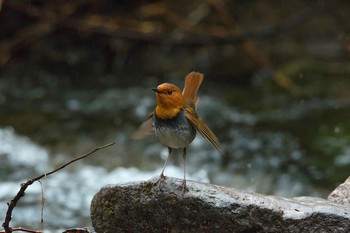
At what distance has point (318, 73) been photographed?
10047 mm

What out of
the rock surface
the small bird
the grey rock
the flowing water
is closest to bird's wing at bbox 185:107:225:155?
the small bird

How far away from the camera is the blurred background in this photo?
23.7ft

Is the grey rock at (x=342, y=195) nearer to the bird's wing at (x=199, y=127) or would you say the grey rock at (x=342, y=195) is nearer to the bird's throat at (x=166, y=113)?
the bird's wing at (x=199, y=127)

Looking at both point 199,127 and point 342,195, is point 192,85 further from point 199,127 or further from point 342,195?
point 342,195

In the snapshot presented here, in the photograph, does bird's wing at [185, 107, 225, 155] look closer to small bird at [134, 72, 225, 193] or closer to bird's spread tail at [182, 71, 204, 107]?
small bird at [134, 72, 225, 193]

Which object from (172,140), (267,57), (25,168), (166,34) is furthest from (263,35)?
(172,140)

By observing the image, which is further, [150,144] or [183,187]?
[150,144]

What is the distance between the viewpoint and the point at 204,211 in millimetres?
3668

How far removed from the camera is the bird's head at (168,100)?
3863 mm

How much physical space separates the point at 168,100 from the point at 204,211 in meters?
0.66

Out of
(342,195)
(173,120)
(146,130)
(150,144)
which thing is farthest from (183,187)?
(150,144)

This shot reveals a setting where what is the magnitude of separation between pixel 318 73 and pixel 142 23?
275 centimetres

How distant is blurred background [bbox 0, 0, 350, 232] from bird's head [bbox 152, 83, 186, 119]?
2.49m

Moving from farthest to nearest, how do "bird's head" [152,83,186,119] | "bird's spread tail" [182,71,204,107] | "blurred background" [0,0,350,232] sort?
"blurred background" [0,0,350,232]
"bird's spread tail" [182,71,204,107]
"bird's head" [152,83,186,119]
